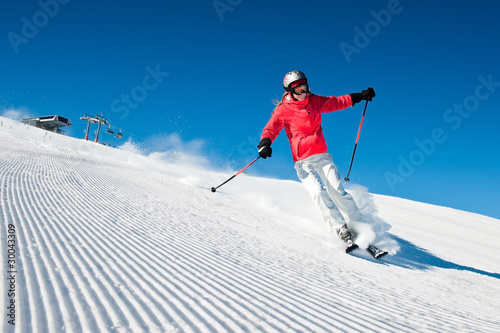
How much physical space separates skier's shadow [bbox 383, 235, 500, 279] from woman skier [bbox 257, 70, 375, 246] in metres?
0.87

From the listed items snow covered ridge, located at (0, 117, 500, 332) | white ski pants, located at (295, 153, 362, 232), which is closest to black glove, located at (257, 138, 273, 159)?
white ski pants, located at (295, 153, 362, 232)

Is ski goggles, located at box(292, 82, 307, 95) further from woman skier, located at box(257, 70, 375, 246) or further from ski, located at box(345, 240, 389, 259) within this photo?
ski, located at box(345, 240, 389, 259)

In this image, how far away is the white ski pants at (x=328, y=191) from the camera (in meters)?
4.55

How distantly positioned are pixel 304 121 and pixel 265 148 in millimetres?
845

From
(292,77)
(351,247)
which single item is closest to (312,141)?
(292,77)

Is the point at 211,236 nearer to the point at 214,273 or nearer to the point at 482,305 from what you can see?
the point at 214,273

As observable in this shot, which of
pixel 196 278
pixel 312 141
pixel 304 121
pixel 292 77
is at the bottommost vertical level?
pixel 196 278

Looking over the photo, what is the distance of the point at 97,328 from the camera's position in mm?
1275

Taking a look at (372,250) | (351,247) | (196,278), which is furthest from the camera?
(372,250)

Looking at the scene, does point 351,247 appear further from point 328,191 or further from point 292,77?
point 292,77

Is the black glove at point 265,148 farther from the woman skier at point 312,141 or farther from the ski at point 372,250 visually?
the ski at point 372,250

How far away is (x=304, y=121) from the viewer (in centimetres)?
488

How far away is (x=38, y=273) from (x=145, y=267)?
0.67 metres

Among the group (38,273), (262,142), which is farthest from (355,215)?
(38,273)
